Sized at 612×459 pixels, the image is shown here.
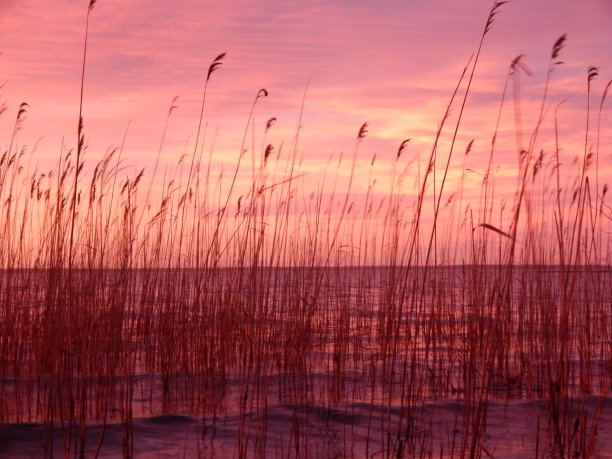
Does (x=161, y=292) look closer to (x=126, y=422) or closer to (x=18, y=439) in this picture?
(x=18, y=439)

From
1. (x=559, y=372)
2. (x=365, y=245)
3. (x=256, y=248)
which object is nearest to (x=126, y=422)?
(x=256, y=248)

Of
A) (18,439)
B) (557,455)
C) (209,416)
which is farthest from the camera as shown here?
(209,416)

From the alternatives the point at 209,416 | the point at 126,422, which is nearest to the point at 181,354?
the point at 209,416

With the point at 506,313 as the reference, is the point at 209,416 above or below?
below

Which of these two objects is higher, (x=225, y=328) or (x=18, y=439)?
(x=225, y=328)

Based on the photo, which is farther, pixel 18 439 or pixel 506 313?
pixel 506 313

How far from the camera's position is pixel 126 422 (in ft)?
7.28

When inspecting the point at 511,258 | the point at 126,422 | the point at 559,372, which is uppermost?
the point at 511,258

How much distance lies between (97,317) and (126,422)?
3.51 ft

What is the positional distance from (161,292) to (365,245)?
210 cm

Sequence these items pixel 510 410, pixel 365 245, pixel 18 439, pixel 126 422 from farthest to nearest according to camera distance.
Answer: pixel 365 245 < pixel 510 410 < pixel 18 439 < pixel 126 422

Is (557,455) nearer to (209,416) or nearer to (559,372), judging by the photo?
(559,372)

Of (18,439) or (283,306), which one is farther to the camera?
(283,306)

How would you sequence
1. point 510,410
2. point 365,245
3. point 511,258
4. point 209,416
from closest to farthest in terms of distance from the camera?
point 511,258 < point 209,416 < point 510,410 < point 365,245
